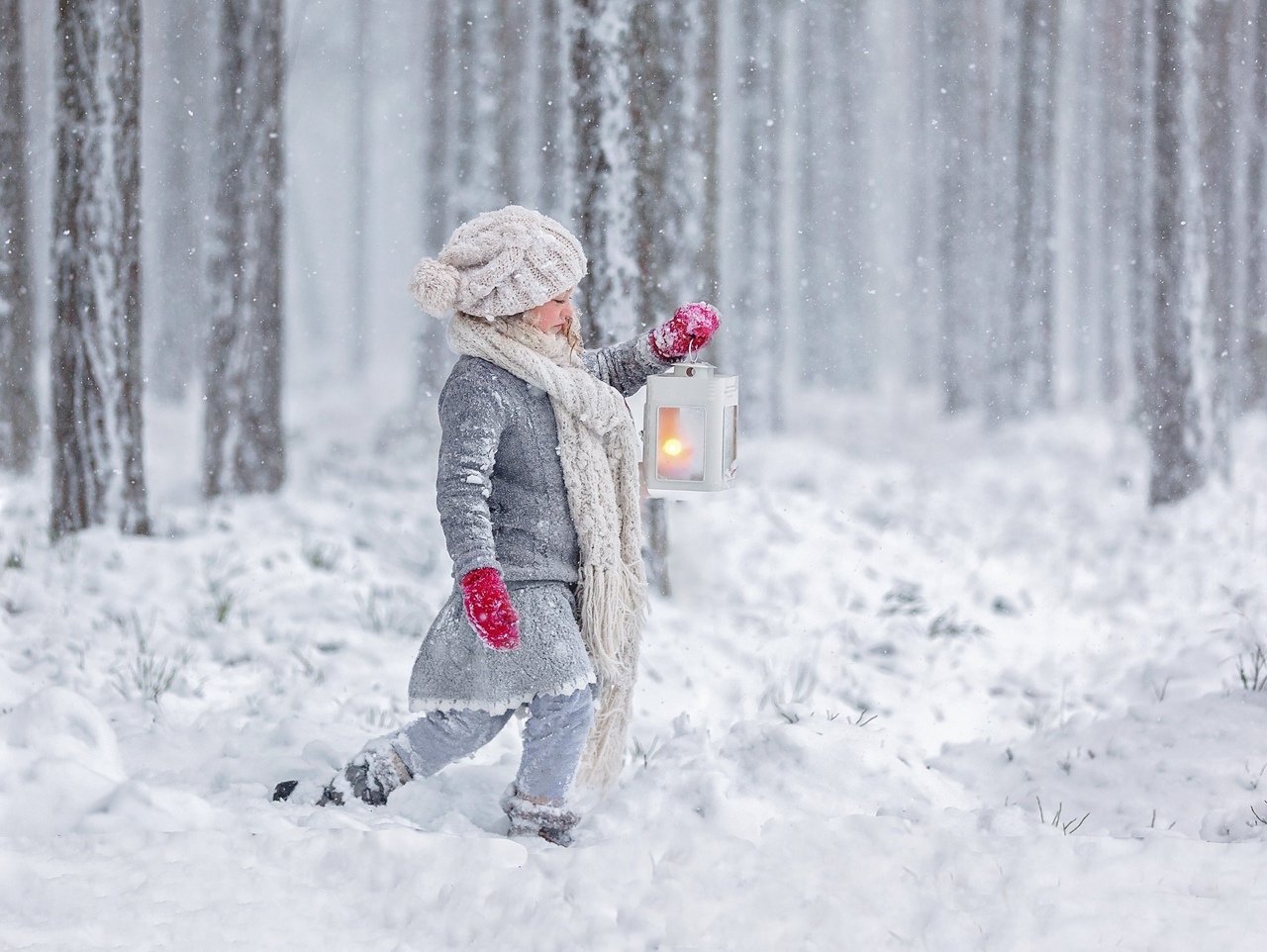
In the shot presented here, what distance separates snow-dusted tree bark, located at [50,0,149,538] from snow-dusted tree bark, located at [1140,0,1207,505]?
7237mm

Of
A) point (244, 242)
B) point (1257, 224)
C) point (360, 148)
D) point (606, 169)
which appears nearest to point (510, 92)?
point (244, 242)

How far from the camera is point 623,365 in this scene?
12.6 ft

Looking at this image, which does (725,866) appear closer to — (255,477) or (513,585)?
(513,585)

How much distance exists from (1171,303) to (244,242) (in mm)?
6953

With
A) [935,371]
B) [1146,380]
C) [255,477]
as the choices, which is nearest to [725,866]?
[255,477]

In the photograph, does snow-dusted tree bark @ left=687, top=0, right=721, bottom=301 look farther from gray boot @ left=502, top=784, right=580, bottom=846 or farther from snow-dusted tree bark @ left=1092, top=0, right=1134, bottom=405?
snow-dusted tree bark @ left=1092, top=0, right=1134, bottom=405

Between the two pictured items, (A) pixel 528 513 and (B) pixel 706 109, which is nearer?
(A) pixel 528 513

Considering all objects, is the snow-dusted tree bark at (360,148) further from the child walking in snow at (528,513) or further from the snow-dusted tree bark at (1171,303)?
the child walking in snow at (528,513)

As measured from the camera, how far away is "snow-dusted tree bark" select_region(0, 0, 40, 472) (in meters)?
8.70

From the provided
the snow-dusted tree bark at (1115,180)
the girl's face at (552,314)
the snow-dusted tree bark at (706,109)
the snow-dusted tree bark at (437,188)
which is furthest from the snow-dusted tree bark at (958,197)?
the girl's face at (552,314)

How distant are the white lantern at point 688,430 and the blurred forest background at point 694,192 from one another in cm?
257

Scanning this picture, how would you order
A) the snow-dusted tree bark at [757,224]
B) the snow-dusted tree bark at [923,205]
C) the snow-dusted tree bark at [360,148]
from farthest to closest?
the snow-dusted tree bark at [360,148] < the snow-dusted tree bark at [923,205] < the snow-dusted tree bark at [757,224]

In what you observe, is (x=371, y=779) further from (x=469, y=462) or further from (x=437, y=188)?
(x=437, y=188)

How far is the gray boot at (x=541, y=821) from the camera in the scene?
3.51 m
